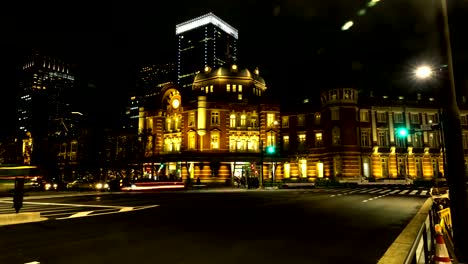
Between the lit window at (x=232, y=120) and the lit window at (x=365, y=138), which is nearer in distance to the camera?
the lit window at (x=365, y=138)

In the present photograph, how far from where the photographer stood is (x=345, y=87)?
153 feet

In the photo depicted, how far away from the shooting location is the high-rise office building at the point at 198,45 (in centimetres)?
15175

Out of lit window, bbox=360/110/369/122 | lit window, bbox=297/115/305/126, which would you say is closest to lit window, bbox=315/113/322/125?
lit window, bbox=297/115/305/126

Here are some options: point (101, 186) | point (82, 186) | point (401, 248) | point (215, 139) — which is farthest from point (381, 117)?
point (401, 248)

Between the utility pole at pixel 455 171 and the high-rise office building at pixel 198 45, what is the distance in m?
145

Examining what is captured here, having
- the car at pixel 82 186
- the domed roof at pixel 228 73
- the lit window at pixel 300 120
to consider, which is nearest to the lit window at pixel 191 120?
the domed roof at pixel 228 73

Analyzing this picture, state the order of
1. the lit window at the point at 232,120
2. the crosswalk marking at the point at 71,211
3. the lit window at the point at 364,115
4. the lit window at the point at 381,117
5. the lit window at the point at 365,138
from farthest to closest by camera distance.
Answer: the lit window at the point at 381,117 → the lit window at the point at 232,120 → the lit window at the point at 364,115 → the lit window at the point at 365,138 → the crosswalk marking at the point at 71,211

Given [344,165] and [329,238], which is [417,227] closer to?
[329,238]

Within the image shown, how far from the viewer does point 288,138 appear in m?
50.8

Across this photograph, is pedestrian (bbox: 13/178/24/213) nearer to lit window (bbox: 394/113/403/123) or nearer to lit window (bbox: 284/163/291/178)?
lit window (bbox: 284/163/291/178)

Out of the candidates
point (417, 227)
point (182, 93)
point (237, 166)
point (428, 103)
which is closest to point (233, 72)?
point (182, 93)

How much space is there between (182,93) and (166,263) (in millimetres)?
44343

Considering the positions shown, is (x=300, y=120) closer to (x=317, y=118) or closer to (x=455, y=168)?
(x=317, y=118)

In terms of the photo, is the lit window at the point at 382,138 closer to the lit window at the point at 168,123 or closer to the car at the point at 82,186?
the lit window at the point at 168,123
